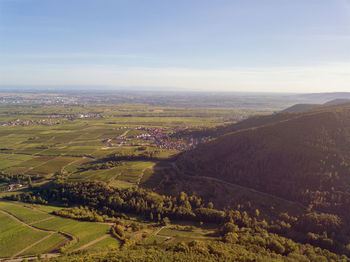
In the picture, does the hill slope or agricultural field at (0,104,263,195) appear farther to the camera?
agricultural field at (0,104,263,195)

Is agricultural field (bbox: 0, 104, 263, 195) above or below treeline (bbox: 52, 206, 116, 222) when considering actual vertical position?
above

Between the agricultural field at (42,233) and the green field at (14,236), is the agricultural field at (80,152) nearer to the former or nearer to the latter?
the agricultural field at (42,233)

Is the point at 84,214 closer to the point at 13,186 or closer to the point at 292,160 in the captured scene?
the point at 13,186

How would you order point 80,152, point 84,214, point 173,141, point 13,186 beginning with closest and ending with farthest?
point 84,214, point 13,186, point 80,152, point 173,141

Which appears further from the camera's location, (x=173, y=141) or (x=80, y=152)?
(x=173, y=141)

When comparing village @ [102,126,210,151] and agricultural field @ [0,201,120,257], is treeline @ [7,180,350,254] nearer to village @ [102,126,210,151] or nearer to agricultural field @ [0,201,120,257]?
agricultural field @ [0,201,120,257]

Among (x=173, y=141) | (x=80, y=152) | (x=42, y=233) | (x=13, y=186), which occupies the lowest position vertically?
(x=42, y=233)

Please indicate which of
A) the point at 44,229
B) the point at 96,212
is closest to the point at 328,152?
the point at 96,212

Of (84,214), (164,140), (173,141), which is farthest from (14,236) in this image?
(164,140)

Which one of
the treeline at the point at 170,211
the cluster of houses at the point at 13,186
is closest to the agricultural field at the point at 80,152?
the cluster of houses at the point at 13,186

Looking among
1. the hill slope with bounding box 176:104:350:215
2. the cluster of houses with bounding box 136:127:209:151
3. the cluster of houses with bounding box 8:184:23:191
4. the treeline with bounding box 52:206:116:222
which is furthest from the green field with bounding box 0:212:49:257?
the cluster of houses with bounding box 136:127:209:151
